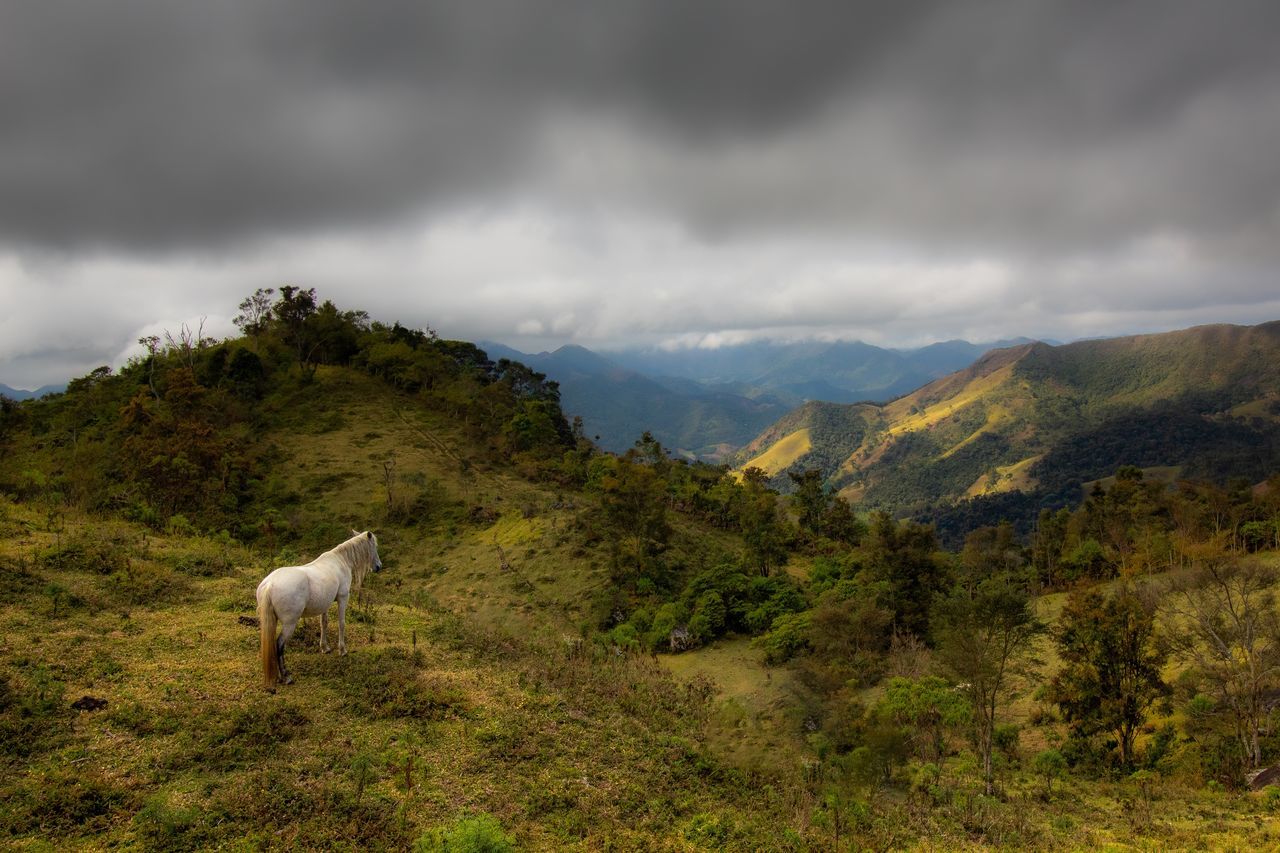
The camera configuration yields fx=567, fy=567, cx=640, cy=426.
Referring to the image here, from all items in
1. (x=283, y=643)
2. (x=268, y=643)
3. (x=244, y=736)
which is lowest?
(x=244, y=736)

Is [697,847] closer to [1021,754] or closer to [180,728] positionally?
[180,728]

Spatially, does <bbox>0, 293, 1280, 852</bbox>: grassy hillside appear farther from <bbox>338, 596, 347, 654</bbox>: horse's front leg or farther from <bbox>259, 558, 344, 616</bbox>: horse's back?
Answer: <bbox>259, 558, 344, 616</bbox>: horse's back

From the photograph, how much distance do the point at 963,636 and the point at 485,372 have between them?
259 feet

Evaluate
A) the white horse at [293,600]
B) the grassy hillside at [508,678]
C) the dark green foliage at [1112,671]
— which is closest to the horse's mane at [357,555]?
the white horse at [293,600]

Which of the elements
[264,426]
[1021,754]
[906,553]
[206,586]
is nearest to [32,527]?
[206,586]

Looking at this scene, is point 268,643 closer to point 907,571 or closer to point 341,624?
point 341,624

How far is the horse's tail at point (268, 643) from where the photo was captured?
31.8ft

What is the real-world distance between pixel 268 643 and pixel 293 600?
0.78 m

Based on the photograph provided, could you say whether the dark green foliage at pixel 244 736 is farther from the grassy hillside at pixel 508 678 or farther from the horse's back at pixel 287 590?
the horse's back at pixel 287 590

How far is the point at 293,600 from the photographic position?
10.1 m

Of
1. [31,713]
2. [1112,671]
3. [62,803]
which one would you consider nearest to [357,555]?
[31,713]

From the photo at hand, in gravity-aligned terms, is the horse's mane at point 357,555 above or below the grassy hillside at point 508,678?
above

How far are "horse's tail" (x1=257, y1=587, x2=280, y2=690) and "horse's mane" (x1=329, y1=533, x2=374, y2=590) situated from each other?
2366 mm

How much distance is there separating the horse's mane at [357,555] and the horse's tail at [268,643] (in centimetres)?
237
